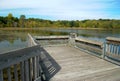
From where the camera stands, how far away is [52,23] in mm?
81750

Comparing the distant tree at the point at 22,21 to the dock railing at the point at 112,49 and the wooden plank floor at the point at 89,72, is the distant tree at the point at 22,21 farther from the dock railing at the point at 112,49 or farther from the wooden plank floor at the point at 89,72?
the wooden plank floor at the point at 89,72

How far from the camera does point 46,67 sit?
4766 millimetres

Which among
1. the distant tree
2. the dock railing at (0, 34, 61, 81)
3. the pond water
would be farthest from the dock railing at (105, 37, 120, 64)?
the distant tree

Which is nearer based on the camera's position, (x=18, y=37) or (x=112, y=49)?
(x=112, y=49)

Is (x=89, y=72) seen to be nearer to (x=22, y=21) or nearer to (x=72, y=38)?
(x=72, y=38)

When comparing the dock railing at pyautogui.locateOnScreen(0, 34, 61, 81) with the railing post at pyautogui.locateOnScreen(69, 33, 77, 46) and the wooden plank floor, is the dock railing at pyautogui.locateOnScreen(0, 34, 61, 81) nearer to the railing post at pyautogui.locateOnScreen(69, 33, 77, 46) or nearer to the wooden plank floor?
the wooden plank floor

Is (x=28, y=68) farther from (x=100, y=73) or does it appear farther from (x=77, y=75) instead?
(x=100, y=73)

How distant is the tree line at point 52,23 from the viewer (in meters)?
67.4

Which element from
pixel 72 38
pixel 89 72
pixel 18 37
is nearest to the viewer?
pixel 89 72

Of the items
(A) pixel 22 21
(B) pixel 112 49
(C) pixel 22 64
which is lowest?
(B) pixel 112 49

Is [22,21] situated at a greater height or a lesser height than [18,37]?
greater

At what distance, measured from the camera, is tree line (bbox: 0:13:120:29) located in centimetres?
6738

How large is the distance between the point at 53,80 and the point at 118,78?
1.72 m

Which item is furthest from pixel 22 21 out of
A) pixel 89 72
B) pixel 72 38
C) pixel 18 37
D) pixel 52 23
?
pixel 89 72
